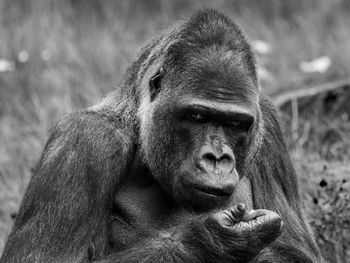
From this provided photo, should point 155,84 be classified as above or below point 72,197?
above

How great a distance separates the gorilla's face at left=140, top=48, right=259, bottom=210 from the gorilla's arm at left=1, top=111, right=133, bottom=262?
0.23 m

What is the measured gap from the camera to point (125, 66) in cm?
645

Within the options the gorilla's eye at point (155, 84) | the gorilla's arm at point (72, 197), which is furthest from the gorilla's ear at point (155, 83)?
the gorilla's arm at point (72, 197)

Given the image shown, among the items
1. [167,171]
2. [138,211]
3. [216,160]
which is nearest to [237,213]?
[216,160]

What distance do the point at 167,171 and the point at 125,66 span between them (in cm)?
197

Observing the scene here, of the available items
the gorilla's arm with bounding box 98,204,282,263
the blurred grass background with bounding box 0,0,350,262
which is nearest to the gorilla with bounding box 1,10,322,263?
the gorilla's arm with bounding box 98,204,282,263

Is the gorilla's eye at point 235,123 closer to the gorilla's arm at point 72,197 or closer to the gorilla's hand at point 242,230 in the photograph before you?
the gorilla's hand at point 242,230

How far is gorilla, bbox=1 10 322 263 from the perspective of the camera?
14.4 ft

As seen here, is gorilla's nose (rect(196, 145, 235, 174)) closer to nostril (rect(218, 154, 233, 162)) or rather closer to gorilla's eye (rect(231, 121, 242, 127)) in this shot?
nostril (rect(218, 154, 233, 162))

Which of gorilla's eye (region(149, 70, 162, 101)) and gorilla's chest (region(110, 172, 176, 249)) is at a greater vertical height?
gorilla's eye (region(149, 70, 162, 101))

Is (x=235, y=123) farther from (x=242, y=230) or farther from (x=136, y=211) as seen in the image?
(x=136, y=211)

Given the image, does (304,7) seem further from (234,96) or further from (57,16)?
(234,96)

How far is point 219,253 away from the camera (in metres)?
4.35

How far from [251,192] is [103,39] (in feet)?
17.0
